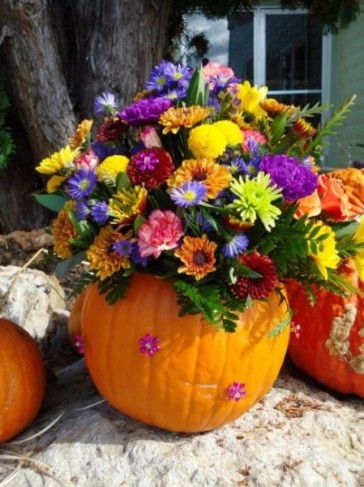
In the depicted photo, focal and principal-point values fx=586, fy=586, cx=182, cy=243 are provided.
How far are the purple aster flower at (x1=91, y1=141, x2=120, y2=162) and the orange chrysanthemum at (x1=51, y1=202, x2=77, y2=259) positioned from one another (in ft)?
0.60

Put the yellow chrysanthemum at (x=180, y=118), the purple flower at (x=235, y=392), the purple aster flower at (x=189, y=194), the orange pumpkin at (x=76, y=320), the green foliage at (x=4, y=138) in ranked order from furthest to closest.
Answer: the green foliage at (x=4, y=138), the orange pumpkin at (x=76, y=320), the purple flower at (x=235, y=392), the yellow chrysanthemum at (x=180, y=118), the purple aster flower at (x=189, y=194)

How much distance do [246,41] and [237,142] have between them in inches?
226

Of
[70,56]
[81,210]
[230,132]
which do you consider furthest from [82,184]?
[70,56]

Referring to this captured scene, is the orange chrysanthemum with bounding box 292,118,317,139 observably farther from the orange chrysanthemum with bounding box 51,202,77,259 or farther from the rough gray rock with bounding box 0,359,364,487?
the rough gray rock with bounding box 0,359,364,487

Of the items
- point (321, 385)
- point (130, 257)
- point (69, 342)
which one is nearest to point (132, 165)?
point (130, 257)

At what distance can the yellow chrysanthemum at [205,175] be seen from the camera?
4.80 feet

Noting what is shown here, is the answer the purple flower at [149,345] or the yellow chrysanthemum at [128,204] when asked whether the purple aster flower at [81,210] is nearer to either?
the yellow chrysanthemum at [128,204]

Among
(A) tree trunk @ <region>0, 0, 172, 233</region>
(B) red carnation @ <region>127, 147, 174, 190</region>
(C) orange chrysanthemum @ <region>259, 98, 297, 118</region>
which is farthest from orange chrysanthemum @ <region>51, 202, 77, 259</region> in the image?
(A) tree trunk @ <region>0, 0, 172, 233</region>

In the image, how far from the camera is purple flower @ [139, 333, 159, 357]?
1600 mm

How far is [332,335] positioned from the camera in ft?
6.32

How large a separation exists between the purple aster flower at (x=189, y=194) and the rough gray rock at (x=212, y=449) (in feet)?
2.41

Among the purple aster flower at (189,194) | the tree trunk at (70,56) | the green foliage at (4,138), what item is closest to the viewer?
the purple aster flower at (189,194)

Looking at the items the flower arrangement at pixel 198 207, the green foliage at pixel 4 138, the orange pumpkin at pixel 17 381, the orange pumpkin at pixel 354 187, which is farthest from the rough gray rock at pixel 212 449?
the green foliage at pixel 4 138

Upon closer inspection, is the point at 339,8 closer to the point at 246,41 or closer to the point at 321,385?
the point at 321,385
